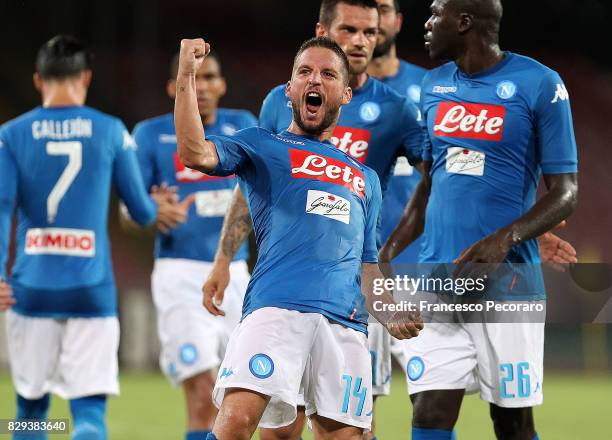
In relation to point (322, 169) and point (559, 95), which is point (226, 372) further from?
point (559, 95)

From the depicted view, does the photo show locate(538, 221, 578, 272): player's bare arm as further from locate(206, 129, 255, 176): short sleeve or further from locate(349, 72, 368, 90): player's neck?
locate(206, 129, 255, 176): short sleeve

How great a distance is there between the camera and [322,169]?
12.5 ft

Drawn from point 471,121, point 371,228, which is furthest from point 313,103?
point 471,121

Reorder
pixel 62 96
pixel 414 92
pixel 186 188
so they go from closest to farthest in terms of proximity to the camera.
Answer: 1. pixel 62 96
2. pixel 414 92
3. pixel 186 188

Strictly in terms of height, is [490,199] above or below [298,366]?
above

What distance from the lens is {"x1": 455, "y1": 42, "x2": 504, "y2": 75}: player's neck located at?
4668mm

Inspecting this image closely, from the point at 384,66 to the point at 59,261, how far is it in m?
2.17

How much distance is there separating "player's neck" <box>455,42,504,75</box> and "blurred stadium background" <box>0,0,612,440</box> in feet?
20.3

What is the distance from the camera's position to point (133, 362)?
14758mm

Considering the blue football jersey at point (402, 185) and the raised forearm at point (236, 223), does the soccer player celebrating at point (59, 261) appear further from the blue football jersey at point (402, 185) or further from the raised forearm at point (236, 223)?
the blue football jersey at point (402, 185)

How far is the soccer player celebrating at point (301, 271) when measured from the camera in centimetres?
353

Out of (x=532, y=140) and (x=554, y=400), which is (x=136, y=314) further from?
(x=532, y=140)

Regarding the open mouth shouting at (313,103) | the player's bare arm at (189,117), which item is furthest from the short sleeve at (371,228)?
the player's bare arm at (189,117)

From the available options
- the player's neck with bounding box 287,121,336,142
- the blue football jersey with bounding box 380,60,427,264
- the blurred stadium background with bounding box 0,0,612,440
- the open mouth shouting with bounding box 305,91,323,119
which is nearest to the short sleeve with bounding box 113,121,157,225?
the blue football jersey with bounding box 380,60,427,264
